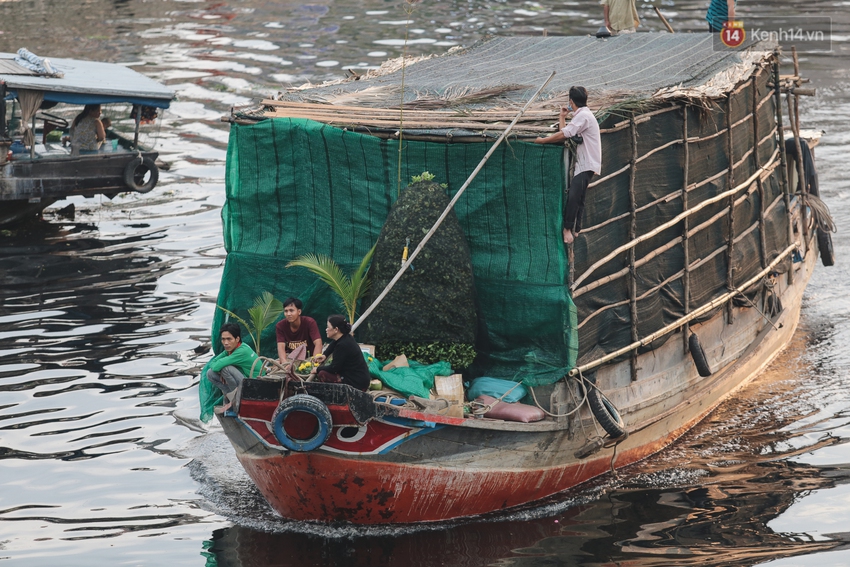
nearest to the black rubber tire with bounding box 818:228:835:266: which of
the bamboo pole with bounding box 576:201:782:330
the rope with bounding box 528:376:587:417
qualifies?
the bamboo pole with bounding box 576:201:782:330

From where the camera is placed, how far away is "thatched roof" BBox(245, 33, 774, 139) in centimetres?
965

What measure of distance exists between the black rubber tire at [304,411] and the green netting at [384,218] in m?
1.97

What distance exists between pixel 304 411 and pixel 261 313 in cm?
186

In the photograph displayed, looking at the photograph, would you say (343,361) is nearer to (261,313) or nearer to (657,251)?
(261,313)

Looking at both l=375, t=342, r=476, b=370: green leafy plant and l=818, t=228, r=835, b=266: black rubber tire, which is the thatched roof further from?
l=818, t=228, r=835, b=266: black rubber tire

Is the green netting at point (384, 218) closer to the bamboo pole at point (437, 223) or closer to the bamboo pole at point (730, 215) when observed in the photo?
the bamboo pole at point (437, 223)

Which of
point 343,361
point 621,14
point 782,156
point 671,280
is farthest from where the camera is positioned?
point 621,14

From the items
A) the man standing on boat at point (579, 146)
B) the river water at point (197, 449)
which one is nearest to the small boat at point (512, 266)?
the man standing on boat at point (579, 146)

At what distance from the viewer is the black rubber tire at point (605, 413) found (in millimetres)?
9258

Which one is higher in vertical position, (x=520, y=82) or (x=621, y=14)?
(x=621, y=14)

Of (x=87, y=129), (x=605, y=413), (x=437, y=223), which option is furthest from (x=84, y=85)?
(x=605, y=413)

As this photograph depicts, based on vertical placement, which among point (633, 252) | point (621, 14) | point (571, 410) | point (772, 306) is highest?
point (621, 14)

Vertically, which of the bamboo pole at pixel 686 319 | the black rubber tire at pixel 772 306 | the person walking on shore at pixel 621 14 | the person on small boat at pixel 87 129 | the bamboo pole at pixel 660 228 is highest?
the person walking on shore at pixel 621 14

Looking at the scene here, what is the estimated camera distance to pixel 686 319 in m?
10.6
